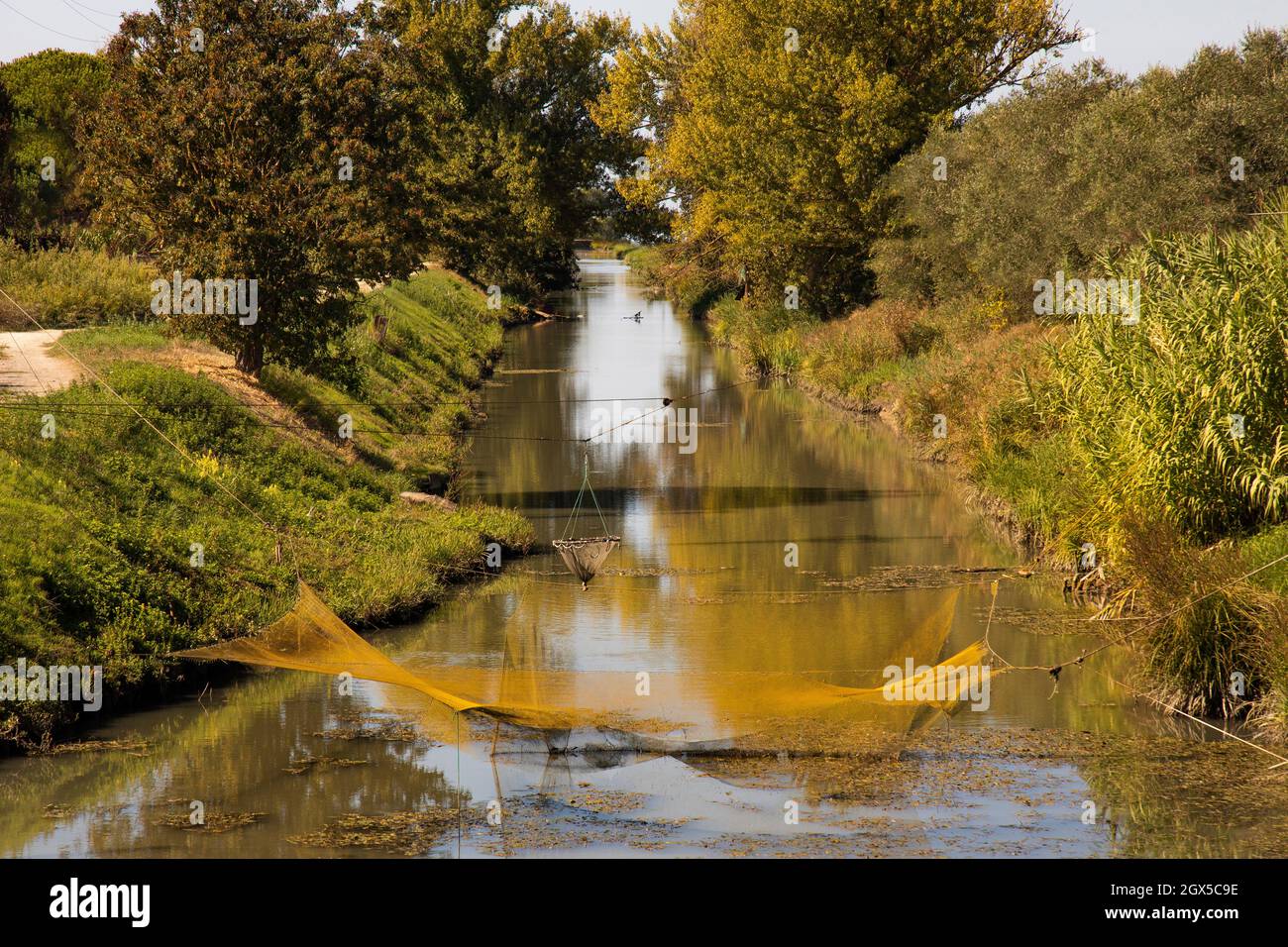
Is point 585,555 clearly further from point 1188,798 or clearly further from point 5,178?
point 5,178

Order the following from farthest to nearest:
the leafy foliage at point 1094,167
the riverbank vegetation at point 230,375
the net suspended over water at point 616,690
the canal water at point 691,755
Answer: the leafy foliage at point 1094,167
the riverbank vegetation at point 230,375
the net suspended over water at point 616,690
the canal water at point 691,755

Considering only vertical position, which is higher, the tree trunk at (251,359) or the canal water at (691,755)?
the tree trunk at (251,359)

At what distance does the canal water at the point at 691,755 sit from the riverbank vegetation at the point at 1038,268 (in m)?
1.54

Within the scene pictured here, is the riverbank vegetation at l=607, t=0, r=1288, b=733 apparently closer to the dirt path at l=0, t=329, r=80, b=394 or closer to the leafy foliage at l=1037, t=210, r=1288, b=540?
the leafy foliage at l=1037, t=210, r=1288, b=540

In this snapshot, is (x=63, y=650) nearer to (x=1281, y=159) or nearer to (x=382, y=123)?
(x=382, y=123)

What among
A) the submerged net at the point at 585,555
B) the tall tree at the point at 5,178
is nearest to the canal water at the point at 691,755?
the submerged net at the point at 585,555

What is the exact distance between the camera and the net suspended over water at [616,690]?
49.6 feet

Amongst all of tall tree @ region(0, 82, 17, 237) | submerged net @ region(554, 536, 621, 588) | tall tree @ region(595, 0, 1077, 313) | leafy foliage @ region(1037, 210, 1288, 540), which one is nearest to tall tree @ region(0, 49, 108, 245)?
tall tree @ region(0, 82, 17, 237)

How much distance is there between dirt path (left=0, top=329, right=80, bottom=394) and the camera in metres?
23.7

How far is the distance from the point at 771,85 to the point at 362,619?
32181mm

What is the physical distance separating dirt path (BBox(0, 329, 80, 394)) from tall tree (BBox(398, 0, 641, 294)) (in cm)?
3672

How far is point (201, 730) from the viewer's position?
54.7ft

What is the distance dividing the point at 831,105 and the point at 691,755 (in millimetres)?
36727

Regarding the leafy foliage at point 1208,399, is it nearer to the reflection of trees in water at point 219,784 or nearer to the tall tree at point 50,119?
the reflection of trees in water at point 219,784
